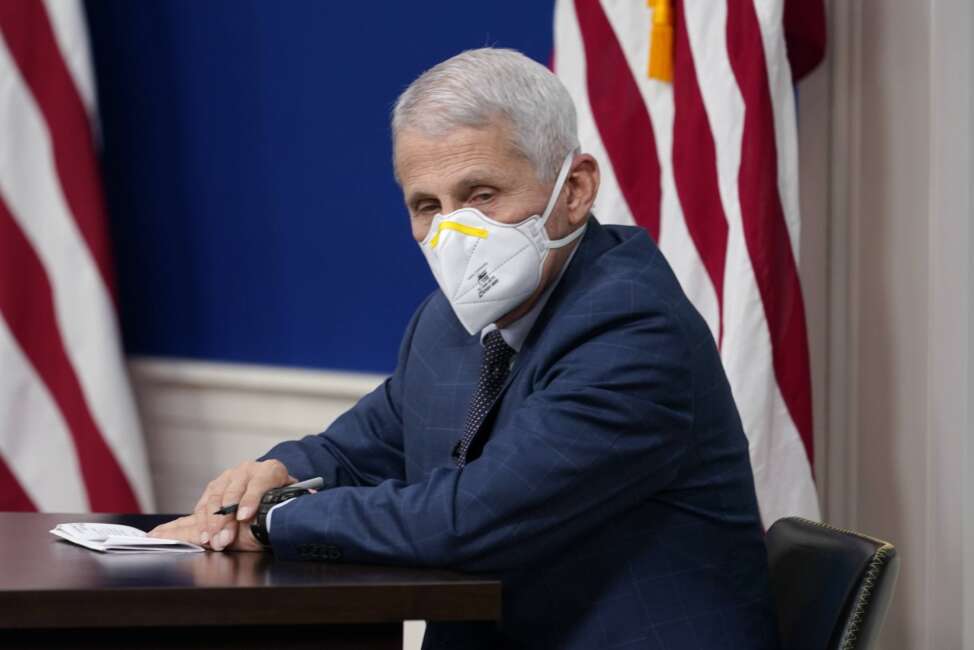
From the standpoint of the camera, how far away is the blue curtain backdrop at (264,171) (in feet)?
10.3

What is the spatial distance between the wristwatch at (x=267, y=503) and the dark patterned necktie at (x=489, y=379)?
0.72ft

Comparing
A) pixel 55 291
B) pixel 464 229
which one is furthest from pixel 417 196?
pixel 55 291

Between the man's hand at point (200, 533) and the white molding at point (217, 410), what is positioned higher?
the white molding at point (217, 410)

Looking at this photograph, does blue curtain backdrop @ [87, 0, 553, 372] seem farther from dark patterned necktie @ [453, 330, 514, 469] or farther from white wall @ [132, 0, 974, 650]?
dark patterned necktie @ [453, 330, 514, 469]

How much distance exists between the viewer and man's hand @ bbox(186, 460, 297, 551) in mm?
1602

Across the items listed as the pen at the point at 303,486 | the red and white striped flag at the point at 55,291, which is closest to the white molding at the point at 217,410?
the red and white striped flag at the point at 55,291

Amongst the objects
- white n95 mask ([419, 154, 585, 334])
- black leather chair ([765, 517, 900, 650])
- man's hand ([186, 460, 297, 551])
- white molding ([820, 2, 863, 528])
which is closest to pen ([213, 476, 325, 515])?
man's hand ([186, 460, 297, 551])

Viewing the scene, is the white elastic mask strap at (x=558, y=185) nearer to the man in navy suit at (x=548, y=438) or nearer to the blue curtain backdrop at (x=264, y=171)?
the man in navy suit at (x=548, y=438)

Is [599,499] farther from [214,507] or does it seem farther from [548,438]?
[214,507]

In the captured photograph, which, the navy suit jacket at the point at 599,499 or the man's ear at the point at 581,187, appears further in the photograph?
the man's ear at the point at 581,187

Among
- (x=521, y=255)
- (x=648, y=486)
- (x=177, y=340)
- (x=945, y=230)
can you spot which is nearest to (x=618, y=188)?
(x=945, y=230)

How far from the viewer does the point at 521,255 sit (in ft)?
5.56

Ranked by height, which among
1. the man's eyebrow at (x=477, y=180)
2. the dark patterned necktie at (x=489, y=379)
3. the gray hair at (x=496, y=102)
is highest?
the gray hair at (x=496, y=102)

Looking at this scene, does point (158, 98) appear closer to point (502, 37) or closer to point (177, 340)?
point (177, 340)
